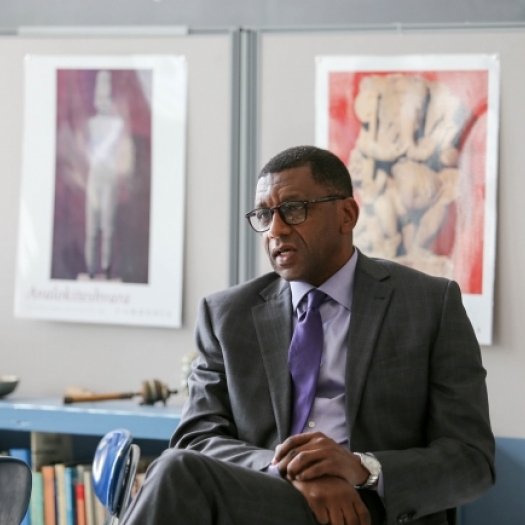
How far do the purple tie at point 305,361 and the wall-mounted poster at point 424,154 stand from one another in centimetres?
81

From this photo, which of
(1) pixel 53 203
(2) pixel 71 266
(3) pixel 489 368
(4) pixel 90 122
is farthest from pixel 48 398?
(3) pixel 489 368

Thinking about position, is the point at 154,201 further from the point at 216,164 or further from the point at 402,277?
the point at 402,277

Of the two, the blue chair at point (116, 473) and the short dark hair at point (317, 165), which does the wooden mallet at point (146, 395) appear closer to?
the blue chair at point (116, 473)

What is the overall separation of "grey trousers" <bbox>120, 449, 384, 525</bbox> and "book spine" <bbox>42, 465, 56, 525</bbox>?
139cm

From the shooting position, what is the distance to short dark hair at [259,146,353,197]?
7.66ft

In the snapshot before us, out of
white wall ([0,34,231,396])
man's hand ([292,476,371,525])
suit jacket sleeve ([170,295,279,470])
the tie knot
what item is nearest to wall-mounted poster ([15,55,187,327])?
white wall ([0,34,231,396])

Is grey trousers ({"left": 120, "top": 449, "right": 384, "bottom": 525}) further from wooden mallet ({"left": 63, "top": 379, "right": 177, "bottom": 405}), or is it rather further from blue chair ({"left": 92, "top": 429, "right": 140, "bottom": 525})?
wooden mallet ({"left": 63, "top": 379, "right": 177, "bottom": 405})

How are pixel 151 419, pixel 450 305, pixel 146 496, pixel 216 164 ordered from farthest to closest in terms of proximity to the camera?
pixel 216 164 < pixel 151 419 < pixel 450 305 < pixel 146 496

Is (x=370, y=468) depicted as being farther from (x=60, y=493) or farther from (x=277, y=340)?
(x=60, y=493)

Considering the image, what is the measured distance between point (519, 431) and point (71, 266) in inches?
64.1

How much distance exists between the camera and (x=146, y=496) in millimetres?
1863

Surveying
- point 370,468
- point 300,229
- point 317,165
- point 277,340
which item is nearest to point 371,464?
point 370,468

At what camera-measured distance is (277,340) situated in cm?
235

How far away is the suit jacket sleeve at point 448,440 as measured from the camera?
2062 millimetres
